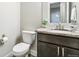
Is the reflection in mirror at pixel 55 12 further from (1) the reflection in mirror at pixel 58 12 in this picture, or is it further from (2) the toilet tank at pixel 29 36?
(2) the toilet tank at pixel 29 36

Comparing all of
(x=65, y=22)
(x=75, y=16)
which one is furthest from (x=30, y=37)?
(x=75, y=16)

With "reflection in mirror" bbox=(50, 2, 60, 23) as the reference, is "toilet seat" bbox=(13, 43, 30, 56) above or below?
below

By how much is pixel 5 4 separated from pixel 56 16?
51.4 inches

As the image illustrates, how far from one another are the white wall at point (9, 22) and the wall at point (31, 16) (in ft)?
0.51

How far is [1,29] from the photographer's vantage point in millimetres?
2877

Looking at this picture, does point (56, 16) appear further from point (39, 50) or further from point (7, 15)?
point (7, 15)

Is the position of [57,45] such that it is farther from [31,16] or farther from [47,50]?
[31,16]

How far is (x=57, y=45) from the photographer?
2.36m

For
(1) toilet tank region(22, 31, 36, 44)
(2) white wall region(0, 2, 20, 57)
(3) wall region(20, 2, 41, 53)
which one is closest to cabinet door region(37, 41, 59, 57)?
(1) toilet tank region(22, 31, 36, 44)

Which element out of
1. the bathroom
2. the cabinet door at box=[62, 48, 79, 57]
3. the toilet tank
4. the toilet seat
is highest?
the bathroom

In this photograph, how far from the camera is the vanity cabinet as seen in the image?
2146 mm

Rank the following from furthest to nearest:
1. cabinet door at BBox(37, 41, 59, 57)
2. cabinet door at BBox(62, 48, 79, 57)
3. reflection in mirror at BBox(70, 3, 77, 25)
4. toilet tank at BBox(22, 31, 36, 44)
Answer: toilet tank at BBox(22, 31, 36, 44) < reflection in mirror at BBox(70, 3, 77, 25) < cabinet door at BBox(37, 41, 59, 57) < cabinet door at BBox(62, 48, 79, 57)

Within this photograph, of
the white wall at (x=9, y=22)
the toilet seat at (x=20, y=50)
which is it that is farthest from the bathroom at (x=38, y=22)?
the toilet seat at (x=20, y=50)

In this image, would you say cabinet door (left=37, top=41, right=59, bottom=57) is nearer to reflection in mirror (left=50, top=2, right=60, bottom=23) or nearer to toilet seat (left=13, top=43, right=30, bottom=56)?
toilet seat (left=13, top=43, right=30, bottom=56)
